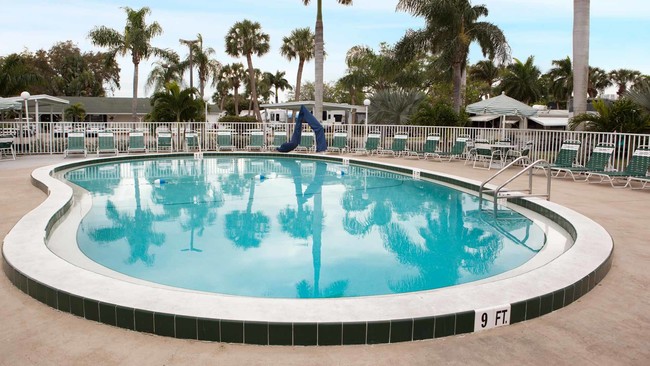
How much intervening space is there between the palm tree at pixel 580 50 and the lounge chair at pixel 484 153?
2414 mm

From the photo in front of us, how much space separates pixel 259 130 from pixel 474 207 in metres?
12.7

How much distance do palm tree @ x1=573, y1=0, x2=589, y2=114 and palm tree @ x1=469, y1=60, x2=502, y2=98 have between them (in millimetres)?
35095

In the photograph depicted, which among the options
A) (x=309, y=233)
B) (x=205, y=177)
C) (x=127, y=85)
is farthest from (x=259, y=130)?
(x=127, y=85)

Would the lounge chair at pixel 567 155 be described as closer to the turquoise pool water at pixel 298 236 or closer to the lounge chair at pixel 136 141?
the turquoise pool water at pixel 298 236

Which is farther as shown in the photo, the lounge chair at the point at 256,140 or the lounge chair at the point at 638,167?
the lounge chair at the point at 256,140

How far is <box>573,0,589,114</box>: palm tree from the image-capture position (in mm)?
13883

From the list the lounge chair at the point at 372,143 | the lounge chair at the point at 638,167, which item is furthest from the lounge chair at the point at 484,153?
the lounge chair at the point at 638,167

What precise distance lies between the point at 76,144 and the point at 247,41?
2429 cm

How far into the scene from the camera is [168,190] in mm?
11023

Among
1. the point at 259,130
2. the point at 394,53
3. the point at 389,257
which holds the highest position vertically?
the point at 394,53

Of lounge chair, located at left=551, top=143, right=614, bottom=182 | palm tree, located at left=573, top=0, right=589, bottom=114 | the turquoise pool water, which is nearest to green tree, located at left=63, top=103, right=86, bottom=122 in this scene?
the turquoise pool water

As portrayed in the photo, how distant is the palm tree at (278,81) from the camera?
6072 centimetres

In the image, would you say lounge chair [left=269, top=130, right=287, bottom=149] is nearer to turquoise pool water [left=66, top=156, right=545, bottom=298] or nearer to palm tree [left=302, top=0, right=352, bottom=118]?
palm tree [left=302, top=0, right=352, bottom=118]

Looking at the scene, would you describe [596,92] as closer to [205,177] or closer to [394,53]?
[394,53]
